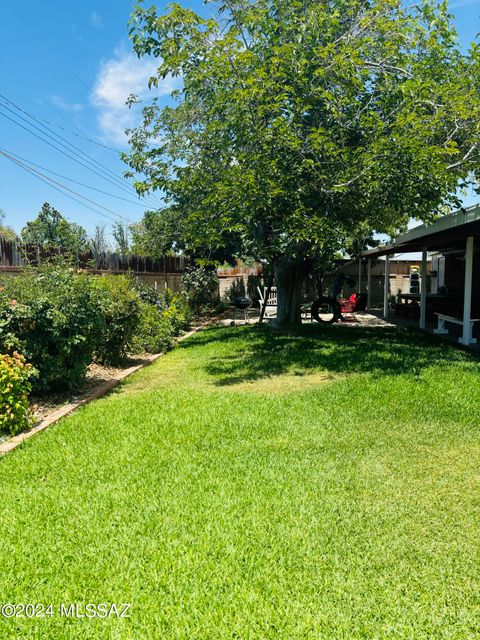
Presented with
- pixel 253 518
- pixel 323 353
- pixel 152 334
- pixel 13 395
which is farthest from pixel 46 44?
pixel 253 518

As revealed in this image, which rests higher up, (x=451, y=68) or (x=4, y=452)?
(x=451, y=68)

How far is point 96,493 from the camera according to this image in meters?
3.32

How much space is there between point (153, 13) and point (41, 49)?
6177 mm

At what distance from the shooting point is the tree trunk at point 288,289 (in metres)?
13.0

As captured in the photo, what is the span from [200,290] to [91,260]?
8071 millimetres

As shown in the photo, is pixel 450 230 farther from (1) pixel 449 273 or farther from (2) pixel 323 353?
(1) pixel 449 273

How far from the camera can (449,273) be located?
16781 mm

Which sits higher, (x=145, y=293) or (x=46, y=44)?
(x=46, y=44)

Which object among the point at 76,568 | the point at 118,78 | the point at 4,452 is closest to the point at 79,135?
the point at 118,78

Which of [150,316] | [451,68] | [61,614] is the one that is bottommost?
[61,614]

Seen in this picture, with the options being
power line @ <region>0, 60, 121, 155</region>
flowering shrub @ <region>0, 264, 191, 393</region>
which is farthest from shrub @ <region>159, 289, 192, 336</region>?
power line @ <region>0, 60, 121, 155</region>

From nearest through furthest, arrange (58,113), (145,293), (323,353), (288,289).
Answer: (323,353)
(145,293)
(288,289)
(58,113)

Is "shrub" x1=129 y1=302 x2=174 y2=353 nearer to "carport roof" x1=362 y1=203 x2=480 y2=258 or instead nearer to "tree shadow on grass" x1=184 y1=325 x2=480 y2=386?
"tree shadow on grass" x1=184 y1=325 x2=480 y2=386

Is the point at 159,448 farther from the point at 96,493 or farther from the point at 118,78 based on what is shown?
the point at 118,78
